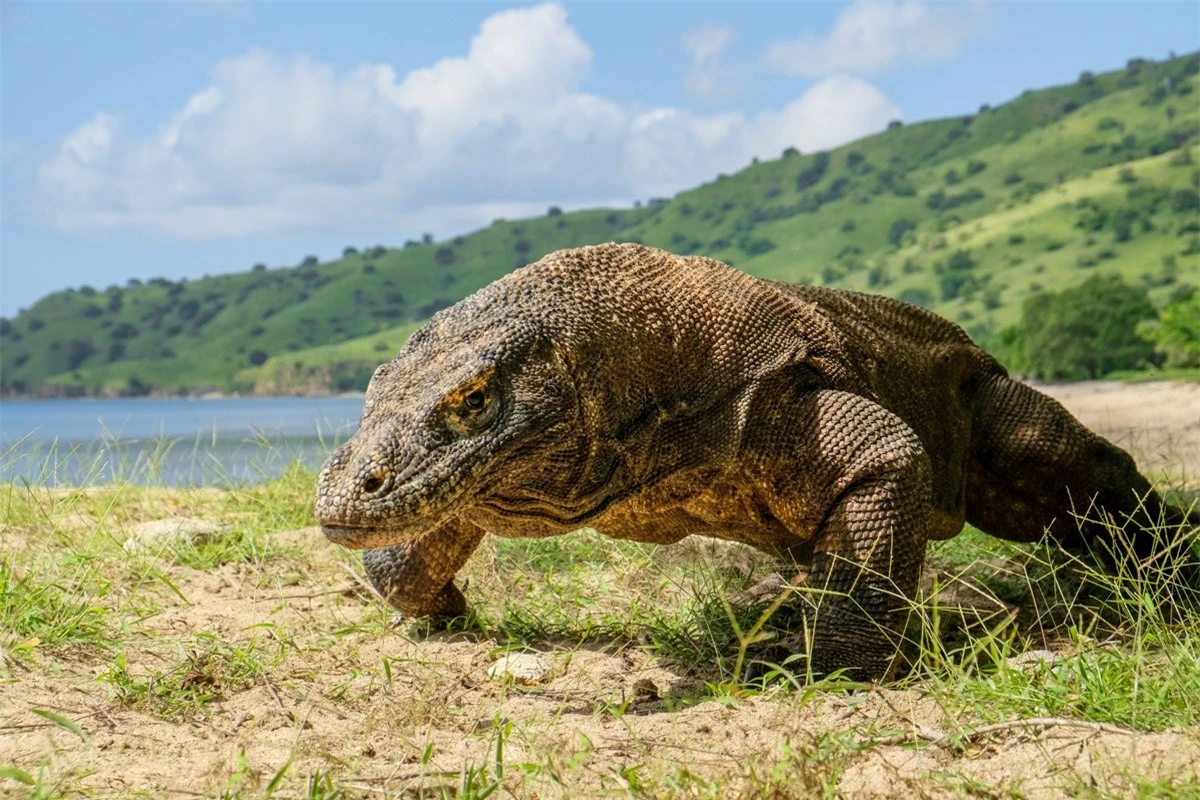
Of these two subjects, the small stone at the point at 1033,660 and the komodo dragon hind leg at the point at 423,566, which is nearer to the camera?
the small stone at the point at 1033,660

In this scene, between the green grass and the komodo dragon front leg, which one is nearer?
the green grass

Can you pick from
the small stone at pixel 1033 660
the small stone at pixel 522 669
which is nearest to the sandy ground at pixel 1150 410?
the small stone at pixel 1033 660

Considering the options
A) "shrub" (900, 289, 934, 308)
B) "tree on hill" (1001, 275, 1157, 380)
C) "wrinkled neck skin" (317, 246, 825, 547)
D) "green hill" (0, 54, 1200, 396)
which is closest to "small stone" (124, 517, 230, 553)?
"wrinkled neck skin" (317, 246, 825, 547)

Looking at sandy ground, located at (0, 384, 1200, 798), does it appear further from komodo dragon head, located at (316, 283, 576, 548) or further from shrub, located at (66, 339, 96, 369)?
shrub, located at (66, 339, 96, 369)

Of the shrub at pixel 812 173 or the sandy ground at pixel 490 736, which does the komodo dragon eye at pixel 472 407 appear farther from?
the shrub at pixel 812 173

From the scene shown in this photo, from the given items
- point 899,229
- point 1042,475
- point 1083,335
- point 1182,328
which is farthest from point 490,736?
point 899,229

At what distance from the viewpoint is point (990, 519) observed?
5.32 metres

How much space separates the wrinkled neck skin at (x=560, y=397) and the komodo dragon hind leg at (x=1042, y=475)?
1440mm

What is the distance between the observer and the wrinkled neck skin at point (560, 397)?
3.36 meters

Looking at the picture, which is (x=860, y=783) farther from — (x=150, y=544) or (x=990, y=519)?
(x=150, y=544)

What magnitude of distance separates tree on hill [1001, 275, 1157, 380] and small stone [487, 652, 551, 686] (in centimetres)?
3733

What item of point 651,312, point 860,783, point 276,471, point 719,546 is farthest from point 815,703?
point 276,471

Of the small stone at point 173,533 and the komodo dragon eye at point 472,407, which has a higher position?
the komodo dragon eye at point 472,407

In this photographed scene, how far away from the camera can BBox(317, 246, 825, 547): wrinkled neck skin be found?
3.36m
